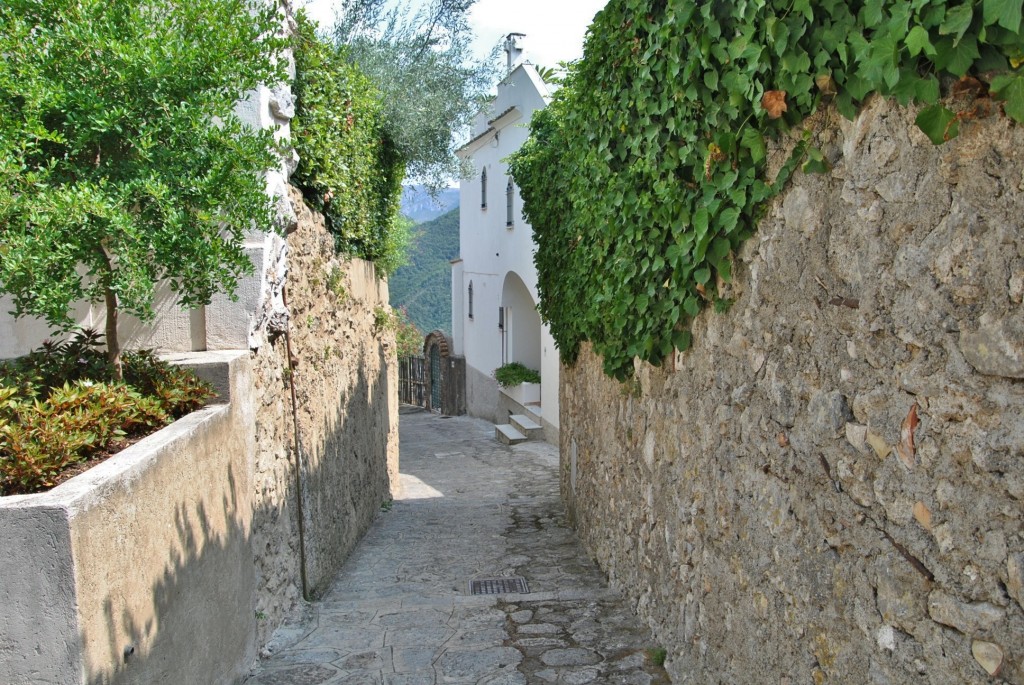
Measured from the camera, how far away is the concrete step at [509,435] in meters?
17.0

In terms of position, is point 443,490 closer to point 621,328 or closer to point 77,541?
point 621,328

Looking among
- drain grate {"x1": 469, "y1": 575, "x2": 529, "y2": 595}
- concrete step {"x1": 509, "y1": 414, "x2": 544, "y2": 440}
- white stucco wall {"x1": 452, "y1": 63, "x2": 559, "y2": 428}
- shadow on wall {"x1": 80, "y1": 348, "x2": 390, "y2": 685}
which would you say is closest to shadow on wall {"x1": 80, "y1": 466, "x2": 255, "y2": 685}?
shadow on wall {"x1": 80, "y1": 348, "x2": 390, "y2": 685}

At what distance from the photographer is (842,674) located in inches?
113

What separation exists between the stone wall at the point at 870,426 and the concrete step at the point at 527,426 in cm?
1270

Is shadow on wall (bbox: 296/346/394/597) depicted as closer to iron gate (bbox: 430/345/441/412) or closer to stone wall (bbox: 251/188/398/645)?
stone wall (bbox: 251/188/398/645)

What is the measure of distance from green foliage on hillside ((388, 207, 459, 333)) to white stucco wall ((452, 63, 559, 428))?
1685 centimetres

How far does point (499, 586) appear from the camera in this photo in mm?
7055

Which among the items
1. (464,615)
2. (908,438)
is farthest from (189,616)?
(908,438)

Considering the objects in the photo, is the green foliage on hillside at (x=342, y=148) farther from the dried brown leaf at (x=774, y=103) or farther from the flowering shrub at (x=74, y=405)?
the dried brown leaf at (x=774, y=103)

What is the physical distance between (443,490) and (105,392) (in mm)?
9294

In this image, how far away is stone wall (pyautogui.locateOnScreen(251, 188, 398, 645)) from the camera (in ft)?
18.6

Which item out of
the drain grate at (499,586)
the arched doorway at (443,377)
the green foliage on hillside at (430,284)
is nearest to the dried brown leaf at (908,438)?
the drain grate at (499,586)

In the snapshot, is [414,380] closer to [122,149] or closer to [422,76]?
[422,76]

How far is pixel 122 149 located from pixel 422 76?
8.33 m
